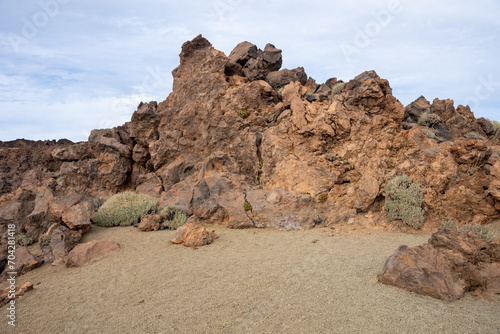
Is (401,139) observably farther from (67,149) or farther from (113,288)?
(67,149)

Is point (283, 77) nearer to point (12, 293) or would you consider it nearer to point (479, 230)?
point (479, 230)

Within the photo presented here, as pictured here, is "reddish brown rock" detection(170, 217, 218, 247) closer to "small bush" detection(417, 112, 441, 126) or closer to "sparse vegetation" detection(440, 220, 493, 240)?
"sparse vegetation" detection(440, 220, 493, 240)

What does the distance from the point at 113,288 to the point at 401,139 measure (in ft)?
35.3

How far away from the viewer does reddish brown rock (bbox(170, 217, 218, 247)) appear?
8.52 m

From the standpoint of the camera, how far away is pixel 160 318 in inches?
183

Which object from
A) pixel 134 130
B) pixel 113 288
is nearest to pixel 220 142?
pixel 134 130

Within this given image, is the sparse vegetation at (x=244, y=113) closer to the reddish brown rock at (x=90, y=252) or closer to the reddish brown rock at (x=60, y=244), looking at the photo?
the reddish brown rock at (x=90, y=252)

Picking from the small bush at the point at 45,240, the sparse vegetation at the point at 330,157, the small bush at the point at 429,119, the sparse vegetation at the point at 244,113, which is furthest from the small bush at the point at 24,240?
the small bush at the point at 429,119

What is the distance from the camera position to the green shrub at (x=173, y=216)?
1071 cm

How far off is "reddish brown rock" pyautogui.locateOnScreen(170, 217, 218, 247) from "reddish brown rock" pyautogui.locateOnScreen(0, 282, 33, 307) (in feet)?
11.5

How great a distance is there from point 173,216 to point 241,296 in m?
6.70

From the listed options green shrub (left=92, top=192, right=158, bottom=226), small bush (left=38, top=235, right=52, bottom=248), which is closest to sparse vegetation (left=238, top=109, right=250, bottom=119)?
green shrub (left=92, top=192, right=158, bottom=226)

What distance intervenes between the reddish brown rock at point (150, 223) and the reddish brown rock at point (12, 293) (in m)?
4.02

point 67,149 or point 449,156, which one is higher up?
point 67,149
